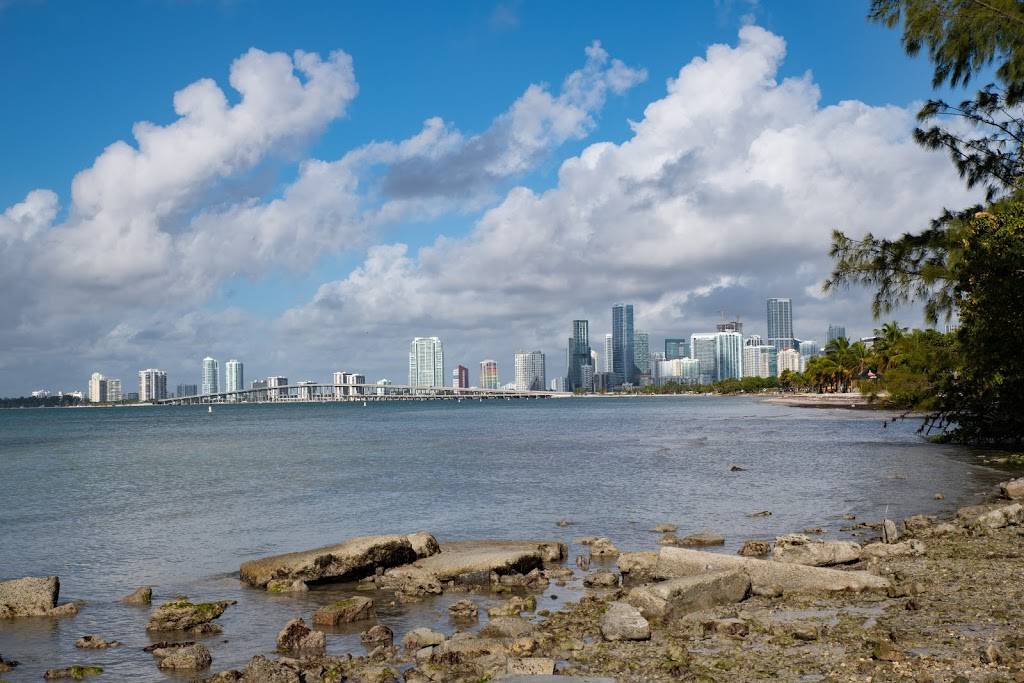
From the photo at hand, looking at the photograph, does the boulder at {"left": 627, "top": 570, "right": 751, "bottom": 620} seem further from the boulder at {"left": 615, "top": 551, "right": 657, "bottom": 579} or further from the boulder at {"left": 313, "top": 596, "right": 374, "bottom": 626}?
the boulder at {"left": 313, "top": 596, "right": 374, "bottom": 626}

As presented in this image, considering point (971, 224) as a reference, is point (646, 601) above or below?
below

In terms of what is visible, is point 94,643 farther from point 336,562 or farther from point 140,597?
point 336,562

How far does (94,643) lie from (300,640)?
10.3ft

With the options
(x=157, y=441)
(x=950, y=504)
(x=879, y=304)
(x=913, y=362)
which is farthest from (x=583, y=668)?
(x=157, y=441)

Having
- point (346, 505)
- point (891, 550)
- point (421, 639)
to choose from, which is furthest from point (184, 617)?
point (346, 505)

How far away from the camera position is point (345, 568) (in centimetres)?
1658

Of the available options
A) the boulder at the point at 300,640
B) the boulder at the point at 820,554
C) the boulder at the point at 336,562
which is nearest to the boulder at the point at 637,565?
the boulder at the point at 820,554

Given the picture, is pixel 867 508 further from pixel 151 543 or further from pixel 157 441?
pixel 157 441

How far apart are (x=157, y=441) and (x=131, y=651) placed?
72.4 metres

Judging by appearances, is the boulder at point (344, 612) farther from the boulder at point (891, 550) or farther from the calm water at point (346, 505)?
the boulder at point (891, 550)

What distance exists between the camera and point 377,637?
12.4 metres

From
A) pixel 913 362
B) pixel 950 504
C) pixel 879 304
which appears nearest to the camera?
pixel 950 504

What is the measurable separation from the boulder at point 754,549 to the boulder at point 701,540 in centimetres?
112

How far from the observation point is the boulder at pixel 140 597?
15672 millimetres
